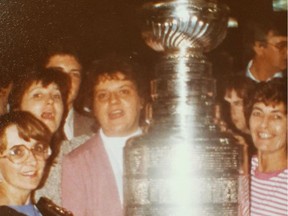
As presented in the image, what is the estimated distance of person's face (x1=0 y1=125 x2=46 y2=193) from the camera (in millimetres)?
873

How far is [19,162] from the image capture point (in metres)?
0.88

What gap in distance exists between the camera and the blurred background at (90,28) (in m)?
0.91

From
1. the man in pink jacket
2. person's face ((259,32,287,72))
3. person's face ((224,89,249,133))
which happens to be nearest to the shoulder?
the man in pink jacket

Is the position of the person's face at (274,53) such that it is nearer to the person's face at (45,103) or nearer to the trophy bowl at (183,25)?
the trophy bowl at (183,25)

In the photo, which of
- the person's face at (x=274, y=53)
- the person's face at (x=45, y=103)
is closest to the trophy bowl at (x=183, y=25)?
the person's face at (x=274, y=53)

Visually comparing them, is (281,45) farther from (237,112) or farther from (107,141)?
(107,141)

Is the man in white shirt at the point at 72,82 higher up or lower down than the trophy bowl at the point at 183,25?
lower down

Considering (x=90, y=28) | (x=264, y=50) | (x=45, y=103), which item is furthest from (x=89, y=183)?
(x=264, y=50)

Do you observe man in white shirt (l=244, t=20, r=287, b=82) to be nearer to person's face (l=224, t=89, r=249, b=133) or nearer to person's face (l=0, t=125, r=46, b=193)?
person's face (l=224, t=89, r=249, b=133)

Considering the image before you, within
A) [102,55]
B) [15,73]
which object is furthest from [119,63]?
[15,73]

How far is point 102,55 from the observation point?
965mm

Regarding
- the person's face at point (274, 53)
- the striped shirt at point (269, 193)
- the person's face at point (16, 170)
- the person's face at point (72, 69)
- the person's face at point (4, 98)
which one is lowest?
the striped shirt at point (269, 193)

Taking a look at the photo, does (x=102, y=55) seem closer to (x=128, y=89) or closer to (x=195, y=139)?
(x=128, y=89)

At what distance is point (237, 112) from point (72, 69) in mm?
338
